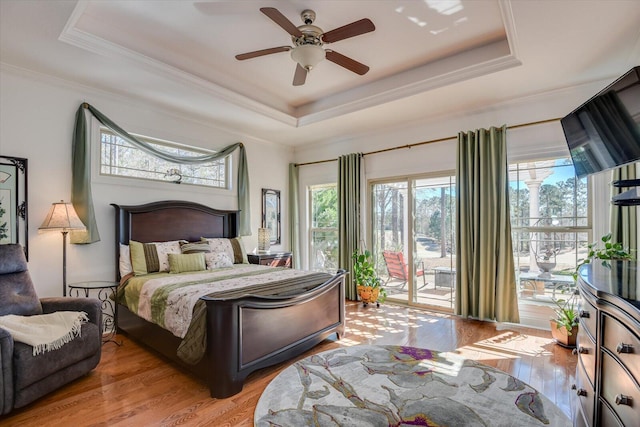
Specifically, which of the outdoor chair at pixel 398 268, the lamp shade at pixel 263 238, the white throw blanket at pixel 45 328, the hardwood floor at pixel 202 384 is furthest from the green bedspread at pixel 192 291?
the outdoor chair at pixel 398 268

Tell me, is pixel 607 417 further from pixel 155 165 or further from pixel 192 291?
pixel 155 165

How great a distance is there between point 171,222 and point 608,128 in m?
4.31

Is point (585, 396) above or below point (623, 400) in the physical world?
below

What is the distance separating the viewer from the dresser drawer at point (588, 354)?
150 cm

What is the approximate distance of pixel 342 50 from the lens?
3277 mm

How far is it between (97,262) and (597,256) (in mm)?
4955

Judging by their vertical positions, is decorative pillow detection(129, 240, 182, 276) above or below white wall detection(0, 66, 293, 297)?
below

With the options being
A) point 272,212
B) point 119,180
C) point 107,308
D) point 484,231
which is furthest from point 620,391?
point 272,212

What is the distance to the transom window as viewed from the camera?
12.4 ft

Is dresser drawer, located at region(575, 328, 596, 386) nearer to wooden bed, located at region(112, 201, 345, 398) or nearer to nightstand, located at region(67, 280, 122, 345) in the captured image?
wooden bed, located at region(112, 201, 345, 398)

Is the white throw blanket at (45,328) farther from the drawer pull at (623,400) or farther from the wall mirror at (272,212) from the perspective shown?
the wall mirror at (272,212)

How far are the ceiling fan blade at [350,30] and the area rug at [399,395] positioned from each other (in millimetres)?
2553

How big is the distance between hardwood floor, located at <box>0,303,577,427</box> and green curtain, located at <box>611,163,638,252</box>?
3.86 ft

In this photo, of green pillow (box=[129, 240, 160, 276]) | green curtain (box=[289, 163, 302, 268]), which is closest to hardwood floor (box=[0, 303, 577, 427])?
green pillow (box=[129, 240, 160, 276])
